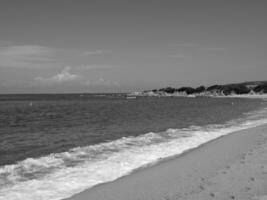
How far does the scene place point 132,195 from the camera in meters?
7.22

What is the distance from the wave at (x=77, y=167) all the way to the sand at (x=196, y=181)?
2.40 ft

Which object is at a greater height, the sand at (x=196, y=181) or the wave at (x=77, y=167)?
the sand at (x=196, y=181)

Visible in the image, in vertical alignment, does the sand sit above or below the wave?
above

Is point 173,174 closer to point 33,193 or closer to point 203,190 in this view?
point 203,190

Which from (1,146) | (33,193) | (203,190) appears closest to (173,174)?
(203,190)

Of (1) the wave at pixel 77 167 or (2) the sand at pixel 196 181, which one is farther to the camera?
(1) the wave at pixel 77 167

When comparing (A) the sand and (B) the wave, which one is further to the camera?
(B) the wave

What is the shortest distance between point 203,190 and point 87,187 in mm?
3276

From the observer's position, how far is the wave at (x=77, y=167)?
7.90m

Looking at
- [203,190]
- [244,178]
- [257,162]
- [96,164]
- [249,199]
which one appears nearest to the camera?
[249,199]

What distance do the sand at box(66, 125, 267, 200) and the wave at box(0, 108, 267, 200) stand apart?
0.73m

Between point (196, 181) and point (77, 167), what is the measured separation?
184 inches

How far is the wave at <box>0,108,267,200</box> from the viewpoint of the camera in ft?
25.9

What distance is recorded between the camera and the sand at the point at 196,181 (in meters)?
6.95
